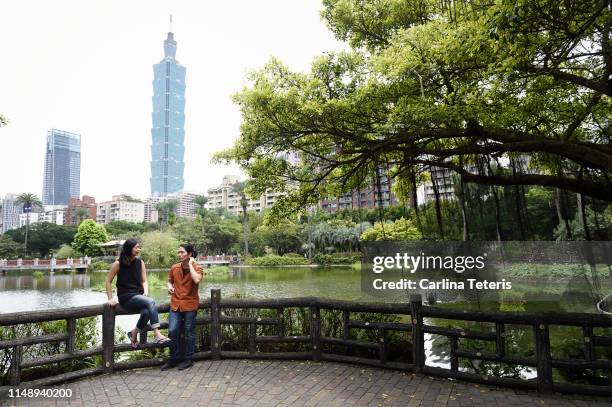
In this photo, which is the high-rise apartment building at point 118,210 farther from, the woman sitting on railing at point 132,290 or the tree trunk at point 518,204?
the tree trunk at point 518,204

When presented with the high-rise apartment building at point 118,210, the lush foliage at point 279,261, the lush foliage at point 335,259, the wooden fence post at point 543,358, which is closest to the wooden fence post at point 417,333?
the wooden fence post at point 543,358

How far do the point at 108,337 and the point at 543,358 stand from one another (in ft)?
18.2

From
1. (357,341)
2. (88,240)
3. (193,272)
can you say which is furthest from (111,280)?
(88,240)

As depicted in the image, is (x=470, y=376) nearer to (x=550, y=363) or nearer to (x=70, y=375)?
(x=550, y=363)

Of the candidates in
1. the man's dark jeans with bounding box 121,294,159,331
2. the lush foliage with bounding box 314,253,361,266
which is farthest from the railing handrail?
the lush foliage with bounding box 314,253,361,266

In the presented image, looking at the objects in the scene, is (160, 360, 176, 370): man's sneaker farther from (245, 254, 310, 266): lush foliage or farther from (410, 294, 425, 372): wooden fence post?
(245, 254, 310, 266): lush foliage

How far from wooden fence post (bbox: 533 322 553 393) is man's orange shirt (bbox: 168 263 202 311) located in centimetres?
445

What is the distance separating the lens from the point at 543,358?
14.9 feet

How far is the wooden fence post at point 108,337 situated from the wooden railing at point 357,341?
0.04ft

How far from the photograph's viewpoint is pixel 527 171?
7.51m

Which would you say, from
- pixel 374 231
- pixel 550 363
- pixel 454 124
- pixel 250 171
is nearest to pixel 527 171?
pixel 454 124

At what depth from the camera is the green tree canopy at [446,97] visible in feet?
15.0

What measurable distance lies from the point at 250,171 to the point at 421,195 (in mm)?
6545

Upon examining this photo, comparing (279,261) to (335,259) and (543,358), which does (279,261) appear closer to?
(335,259)
